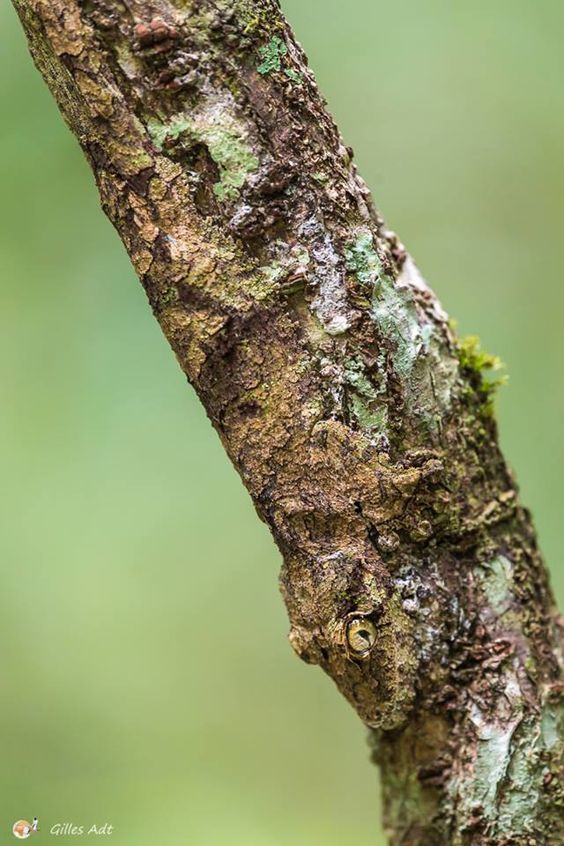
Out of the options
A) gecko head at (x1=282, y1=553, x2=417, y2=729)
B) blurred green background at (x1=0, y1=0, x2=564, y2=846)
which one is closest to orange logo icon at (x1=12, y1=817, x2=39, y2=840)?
blurred green background at (x1=0, y1=0, x2=564, y2=846)

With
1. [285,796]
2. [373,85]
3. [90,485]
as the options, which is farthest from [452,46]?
[285,796]

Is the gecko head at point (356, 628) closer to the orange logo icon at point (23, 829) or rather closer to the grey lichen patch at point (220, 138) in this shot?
the grey lichen patch at point (220, 138)

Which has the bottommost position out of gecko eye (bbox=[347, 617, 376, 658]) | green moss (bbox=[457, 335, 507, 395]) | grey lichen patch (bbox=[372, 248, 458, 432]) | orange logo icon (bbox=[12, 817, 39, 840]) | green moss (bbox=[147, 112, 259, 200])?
orange logo icon (bbox=[12, 817, 39, 840])

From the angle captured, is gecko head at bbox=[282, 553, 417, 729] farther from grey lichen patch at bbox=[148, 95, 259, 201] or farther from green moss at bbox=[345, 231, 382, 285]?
grey lichen patch at bbox=[148, 95, 259, 201]

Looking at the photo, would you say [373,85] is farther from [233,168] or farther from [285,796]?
[285,796]

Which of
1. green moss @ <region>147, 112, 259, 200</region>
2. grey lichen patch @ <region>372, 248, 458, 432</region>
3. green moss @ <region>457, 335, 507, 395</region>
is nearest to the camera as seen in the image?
green moss @ <region>147, 112, 259, 200</region>

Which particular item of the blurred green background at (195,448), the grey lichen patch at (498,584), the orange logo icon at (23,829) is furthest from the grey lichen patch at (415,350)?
the orange logo icon at (23,829)
